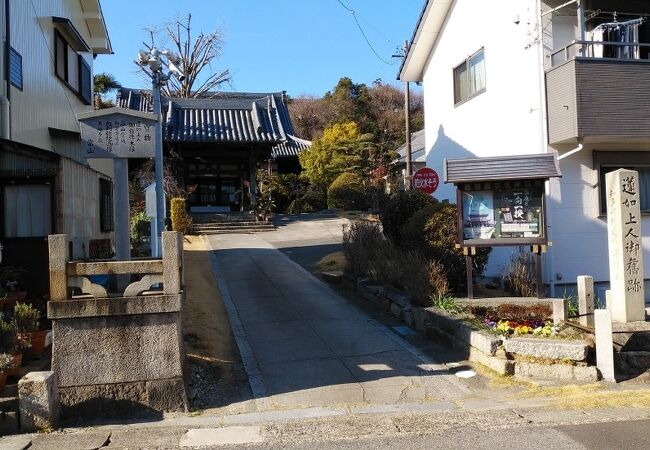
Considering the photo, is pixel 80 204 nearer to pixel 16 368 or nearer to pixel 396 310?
pixel 16 368

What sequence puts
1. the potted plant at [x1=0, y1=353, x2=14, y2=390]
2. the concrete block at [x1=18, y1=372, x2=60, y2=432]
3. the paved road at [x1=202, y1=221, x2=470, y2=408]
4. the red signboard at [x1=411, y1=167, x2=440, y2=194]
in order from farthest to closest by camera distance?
the red signboard at [x1=411, y1=167, x2=440, y2=194] < the paved road at [x1=202, y1=221, x2=470, y2=408] < the potted plant at [x1=0, y1=353, x2=14, y2=390] < the concrete block at [x1=18, y1=372, x2=60, y2=432]

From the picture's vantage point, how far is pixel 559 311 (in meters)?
8.27

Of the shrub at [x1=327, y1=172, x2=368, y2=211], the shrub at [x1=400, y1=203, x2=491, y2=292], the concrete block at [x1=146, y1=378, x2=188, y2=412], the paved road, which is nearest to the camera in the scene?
the concrete block at [x1=146, y1=378, x2=188, y2=412]

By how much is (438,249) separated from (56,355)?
6274 mm

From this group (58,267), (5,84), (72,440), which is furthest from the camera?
(5,84)

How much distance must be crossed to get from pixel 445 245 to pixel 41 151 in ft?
22.1

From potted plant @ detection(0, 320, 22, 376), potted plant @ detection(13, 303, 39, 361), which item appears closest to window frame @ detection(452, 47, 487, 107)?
potted plant @ detection(13, 303, 39, 361)

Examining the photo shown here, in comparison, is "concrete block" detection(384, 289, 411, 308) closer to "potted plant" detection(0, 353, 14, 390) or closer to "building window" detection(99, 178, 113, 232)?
"potted plant" detection(0, 353, 14, 390)

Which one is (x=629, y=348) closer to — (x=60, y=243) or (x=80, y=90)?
(x=60, y=243)

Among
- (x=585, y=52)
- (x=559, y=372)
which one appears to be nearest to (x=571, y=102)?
(x=585, y=52)

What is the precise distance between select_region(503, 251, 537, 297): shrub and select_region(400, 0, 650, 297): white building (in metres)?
1.61

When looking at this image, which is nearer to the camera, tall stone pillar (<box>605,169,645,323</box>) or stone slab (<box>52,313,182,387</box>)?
stone slab (<box>52,313,182,387</box>)

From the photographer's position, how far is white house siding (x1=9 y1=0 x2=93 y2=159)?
1000cm

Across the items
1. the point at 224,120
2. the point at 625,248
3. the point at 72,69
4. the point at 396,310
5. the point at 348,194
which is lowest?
the point at 396,310
